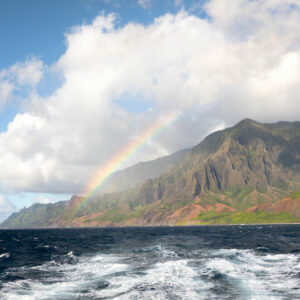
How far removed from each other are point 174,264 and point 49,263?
28515 mm

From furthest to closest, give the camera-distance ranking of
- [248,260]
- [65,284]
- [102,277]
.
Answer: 1. [248,260]
2. [102,277]
3. [65,284]

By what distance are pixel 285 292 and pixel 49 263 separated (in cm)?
5013

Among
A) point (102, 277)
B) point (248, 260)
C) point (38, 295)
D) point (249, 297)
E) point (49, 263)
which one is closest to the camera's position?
point (249, 297)

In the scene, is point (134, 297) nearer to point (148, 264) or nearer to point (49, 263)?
point (148, 264)

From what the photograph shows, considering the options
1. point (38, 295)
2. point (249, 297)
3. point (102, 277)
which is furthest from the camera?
point (102, 277)

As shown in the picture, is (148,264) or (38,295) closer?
(38,295)

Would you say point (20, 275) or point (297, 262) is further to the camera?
point (297, 262)

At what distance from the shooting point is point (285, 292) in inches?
1508

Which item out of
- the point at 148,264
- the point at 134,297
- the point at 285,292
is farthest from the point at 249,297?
the point at 148,264

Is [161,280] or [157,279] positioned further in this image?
[157,279]

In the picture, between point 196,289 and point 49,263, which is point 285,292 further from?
point 49,263

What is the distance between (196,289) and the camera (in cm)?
4072

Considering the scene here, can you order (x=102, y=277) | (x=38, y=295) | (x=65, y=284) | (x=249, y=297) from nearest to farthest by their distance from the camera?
(x=249, y=297), (x=38, y=295), (x=65, y=284), (x=102, y=277)

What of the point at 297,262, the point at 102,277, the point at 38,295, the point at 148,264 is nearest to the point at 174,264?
the point at 148,264
